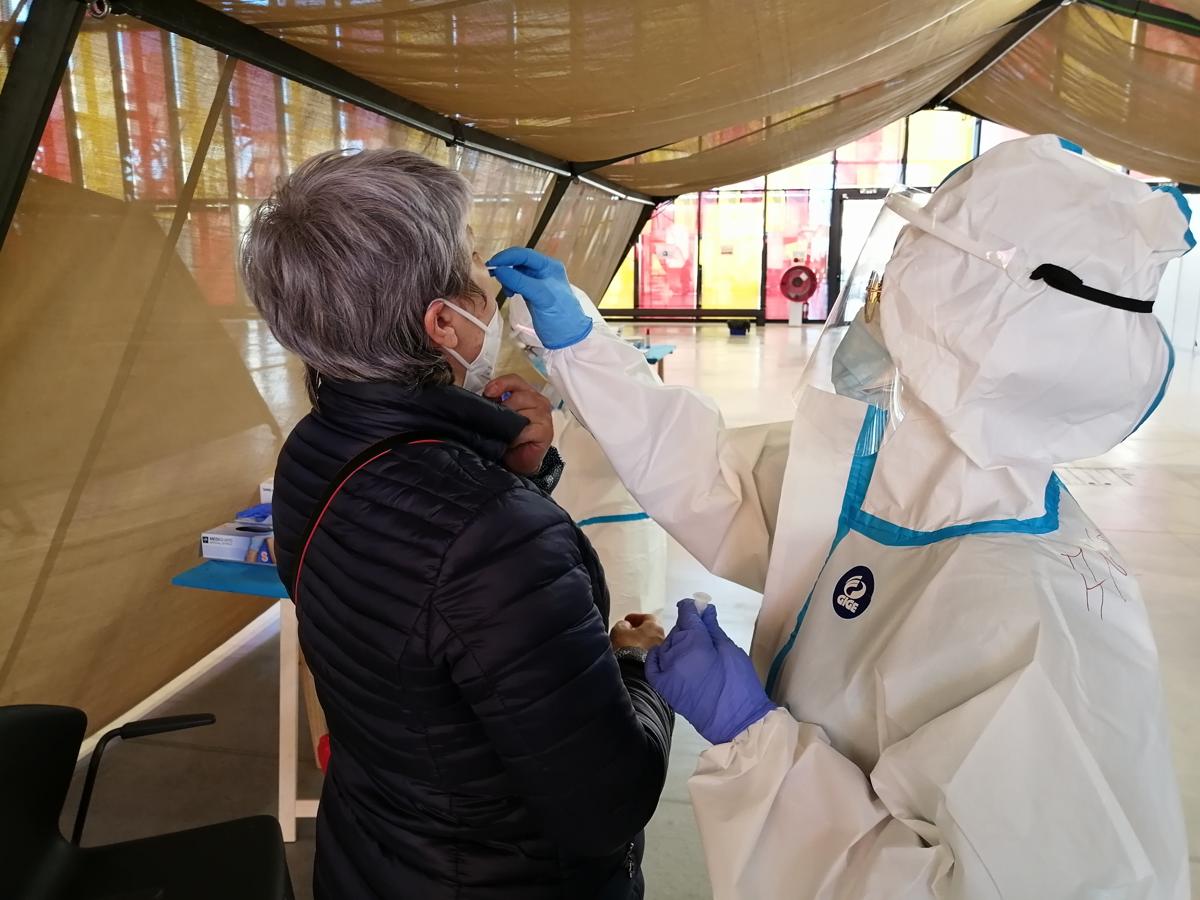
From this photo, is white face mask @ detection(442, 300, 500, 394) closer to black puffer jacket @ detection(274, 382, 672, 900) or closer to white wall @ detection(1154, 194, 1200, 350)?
black puffer jacket @ detection(274, 382, 672, 900)

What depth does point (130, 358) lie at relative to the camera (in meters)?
2.14

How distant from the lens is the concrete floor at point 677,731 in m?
2.32

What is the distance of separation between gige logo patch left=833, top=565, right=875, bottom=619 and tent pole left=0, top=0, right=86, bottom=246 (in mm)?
1728

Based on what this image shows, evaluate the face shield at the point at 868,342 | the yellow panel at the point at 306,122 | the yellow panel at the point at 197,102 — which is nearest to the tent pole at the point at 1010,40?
the yellow panel at the point at 306,122

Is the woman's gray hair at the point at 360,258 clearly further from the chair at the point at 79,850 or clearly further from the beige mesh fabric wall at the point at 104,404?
the beige mesh fabric wall at the point at 104,404

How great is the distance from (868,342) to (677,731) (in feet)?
6.40

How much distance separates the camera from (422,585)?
863 millimetres

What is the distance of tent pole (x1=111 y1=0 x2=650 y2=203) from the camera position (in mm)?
1934

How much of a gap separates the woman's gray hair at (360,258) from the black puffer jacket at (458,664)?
0.18 feet

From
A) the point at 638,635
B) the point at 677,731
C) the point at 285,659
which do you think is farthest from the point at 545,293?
the point at 677,731

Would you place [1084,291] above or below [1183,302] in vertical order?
above

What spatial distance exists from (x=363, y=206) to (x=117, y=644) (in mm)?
2078

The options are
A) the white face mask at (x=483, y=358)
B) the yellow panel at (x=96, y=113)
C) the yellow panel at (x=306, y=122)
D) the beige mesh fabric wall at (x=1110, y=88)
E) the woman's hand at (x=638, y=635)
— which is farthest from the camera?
the beige mesh fabric wall at (x=1110, y=88)

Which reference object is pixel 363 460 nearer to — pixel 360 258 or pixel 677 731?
pixel 360 258
